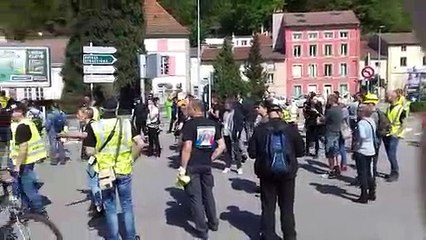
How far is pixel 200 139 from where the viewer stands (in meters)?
6.77

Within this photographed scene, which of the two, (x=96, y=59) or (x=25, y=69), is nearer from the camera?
(x=96, y=59)

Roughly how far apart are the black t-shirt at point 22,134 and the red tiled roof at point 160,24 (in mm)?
48463

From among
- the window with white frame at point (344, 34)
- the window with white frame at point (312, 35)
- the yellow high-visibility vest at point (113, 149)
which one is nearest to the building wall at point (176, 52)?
the window with white frame at point (312, 35)

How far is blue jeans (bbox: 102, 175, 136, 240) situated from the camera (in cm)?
612

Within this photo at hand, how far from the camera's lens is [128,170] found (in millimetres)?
6137

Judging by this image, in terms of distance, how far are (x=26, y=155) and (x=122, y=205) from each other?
1723mm

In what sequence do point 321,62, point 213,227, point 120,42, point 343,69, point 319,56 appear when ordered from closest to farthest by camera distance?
point 213,227, point 120,42, point 343,69, point 321,62, point 319,56

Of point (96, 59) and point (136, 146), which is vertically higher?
point (96, 59)

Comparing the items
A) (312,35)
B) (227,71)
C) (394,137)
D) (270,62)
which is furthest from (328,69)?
(394,137)

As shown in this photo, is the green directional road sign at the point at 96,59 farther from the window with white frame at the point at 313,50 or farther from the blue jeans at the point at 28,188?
the window with white frame at the point at 313,50

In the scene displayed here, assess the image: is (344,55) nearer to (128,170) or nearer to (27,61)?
(27,61)

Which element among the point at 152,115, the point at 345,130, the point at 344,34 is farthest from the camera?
the point at 344,34

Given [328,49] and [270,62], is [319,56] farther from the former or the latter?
[270,62]

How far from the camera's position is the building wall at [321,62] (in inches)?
2256
